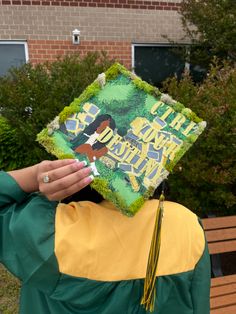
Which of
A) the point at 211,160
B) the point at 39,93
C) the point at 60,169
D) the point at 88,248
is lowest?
the point at 211,160

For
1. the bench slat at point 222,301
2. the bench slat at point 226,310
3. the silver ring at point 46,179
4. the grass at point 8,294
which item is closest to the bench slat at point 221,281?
the bench slat at point 222,301

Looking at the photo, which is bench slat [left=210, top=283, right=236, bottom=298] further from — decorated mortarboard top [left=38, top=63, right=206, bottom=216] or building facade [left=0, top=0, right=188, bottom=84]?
building facade [left=0, top=0, right=188, bottom=84]

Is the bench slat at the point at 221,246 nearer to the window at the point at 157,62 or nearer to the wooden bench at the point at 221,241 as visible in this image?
the wooden bench at the point at 221,241

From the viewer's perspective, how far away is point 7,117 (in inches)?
178

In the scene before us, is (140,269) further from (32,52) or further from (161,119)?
(32,52)

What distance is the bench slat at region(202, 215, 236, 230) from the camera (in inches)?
118

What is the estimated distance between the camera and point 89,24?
7535 millimetres

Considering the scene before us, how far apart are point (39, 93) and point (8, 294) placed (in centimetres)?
200

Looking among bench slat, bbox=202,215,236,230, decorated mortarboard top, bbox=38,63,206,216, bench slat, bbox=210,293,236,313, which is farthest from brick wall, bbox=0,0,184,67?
decorated mortarboard top, bbox=38,63,206,216

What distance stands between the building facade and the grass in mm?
4152

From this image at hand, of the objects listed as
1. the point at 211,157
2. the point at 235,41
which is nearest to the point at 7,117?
the point at 211,157

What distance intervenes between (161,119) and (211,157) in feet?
6.98

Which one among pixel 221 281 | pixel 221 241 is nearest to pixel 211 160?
pixel 221 241

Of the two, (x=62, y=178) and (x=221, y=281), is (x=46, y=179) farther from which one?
(x=221, y=281)
